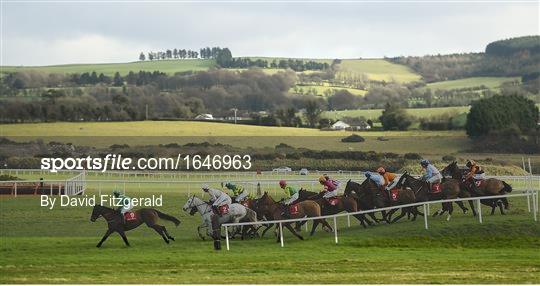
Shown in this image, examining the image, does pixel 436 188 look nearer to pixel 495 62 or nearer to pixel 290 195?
pixel 290 195

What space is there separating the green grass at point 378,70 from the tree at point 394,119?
36.0ft

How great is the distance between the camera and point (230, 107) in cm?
3728

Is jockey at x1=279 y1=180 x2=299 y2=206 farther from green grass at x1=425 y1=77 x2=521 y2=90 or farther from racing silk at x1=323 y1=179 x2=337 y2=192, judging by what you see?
green grass at x1=425 y1=77 x2=521 y2=90

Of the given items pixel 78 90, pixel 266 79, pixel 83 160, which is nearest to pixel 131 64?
pixel 78 90

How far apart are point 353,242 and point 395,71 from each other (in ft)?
99.4

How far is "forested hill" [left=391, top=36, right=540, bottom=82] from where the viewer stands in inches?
1710

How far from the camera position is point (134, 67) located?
42.8 metres

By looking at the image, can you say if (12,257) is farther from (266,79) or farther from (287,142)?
(266,79)

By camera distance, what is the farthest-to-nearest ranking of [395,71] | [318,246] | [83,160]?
[395,71]
[83,160]
[318,246]

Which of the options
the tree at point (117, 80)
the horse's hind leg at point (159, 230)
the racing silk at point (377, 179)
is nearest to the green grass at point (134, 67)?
the tree at point (117, 80)

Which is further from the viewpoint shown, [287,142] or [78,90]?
[78,90]

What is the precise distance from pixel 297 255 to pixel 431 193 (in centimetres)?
507

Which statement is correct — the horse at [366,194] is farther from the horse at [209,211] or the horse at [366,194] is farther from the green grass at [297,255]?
the horse at [209,211]

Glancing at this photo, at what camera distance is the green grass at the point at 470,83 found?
41.9m
